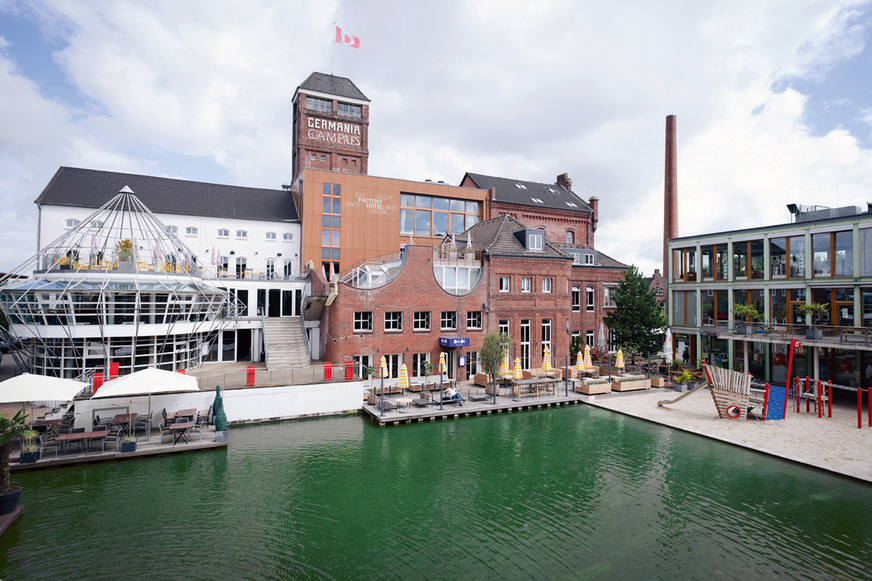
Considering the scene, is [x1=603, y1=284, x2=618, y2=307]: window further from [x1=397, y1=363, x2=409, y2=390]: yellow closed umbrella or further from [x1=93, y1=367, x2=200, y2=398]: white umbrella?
[x1=93, y1=367, x2=200, y2=398]: white umbrella

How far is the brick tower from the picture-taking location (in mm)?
41938

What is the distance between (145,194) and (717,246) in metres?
37.9

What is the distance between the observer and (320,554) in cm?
932

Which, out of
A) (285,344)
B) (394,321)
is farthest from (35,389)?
(394,321)

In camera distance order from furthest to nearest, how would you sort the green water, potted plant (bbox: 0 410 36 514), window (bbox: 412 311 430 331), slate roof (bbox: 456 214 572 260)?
slate roof (bbox: 456 214 572 260)
window (bbox: 412 311 430 331)
potted plant (bbox: 0 410 36 514)
the green water

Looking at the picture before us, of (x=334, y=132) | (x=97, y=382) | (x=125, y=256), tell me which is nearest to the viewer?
(x=97, y=382)

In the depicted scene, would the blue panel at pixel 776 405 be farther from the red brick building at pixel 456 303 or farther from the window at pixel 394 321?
the window at pixel 394 321

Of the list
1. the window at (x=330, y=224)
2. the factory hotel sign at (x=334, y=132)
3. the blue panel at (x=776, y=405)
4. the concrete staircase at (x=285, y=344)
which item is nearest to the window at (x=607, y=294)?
the blue panel at (x=776, y=405)

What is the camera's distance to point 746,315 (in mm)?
25203

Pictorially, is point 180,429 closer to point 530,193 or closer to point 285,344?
point 285,344

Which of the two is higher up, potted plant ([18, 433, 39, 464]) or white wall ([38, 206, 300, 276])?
white wall ([38, 206, 300, 276])

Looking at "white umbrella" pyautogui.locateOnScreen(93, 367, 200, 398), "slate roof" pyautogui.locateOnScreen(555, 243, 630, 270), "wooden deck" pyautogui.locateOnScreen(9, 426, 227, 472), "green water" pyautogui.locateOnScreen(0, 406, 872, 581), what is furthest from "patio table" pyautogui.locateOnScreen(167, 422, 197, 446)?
"slate roof" pyautogui.locateOnScreen(555, 243, 630, 270)

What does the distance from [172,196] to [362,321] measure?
19099 millimetres

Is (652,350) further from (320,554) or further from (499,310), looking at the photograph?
(320,554)
